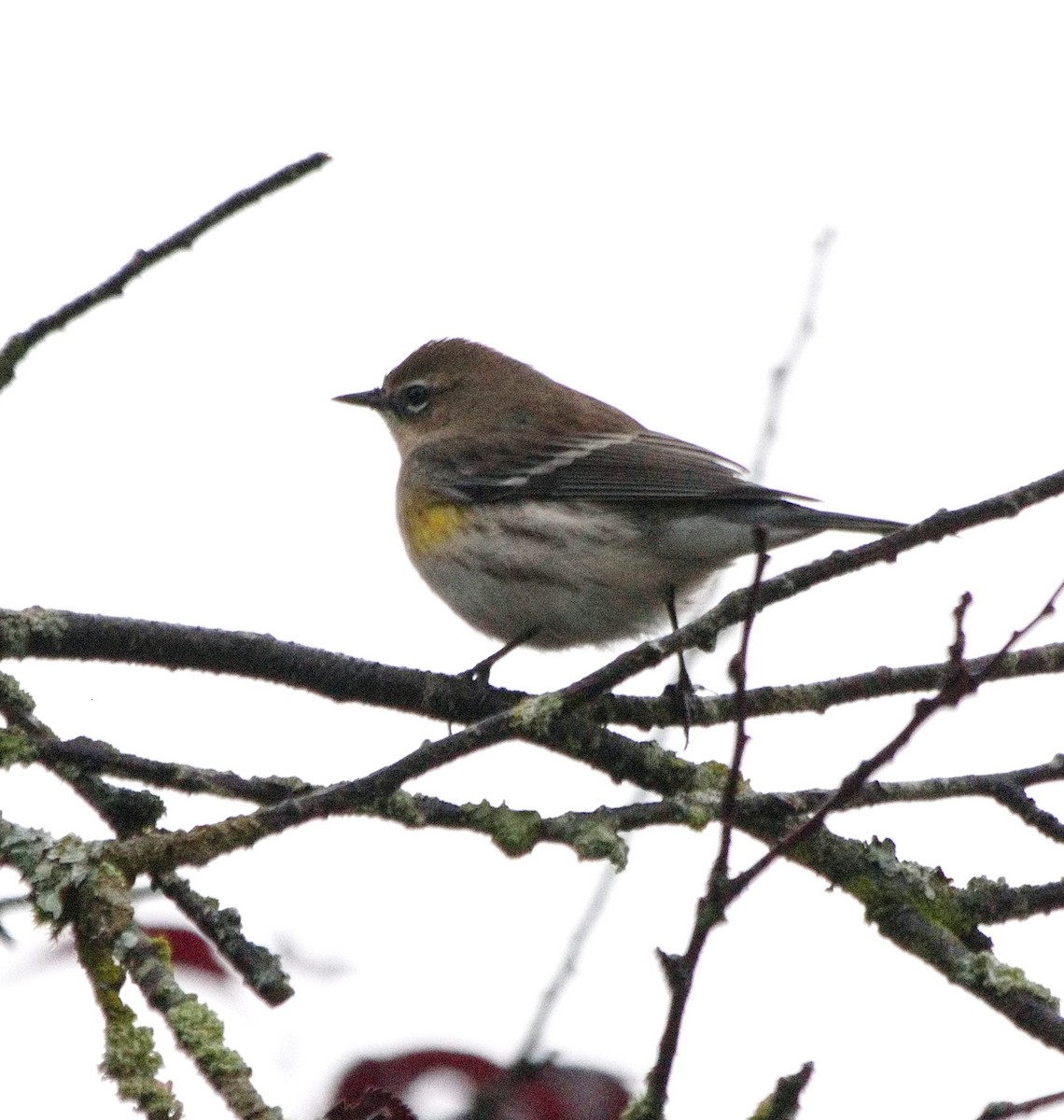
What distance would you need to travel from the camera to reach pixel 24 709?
13.9 ft

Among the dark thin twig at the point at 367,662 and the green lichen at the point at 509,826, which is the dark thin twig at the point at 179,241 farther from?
the green lichen at the point at 509,826

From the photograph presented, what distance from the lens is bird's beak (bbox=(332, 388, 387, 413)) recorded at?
31.4ft

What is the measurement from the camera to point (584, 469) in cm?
767

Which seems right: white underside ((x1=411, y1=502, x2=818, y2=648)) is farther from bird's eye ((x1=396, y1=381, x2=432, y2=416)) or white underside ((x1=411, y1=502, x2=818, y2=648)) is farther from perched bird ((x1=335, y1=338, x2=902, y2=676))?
bird's eye ((x1=396, y1=381, x2=432, y2=416))

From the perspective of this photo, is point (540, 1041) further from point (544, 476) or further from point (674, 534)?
point (544, 476)

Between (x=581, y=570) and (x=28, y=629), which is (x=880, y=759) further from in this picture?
(x=581, y=570)

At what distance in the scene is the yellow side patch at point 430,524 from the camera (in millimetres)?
7636

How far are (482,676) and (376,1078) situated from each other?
3.36 meters

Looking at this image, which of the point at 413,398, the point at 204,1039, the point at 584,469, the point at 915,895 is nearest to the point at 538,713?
the point at 204,1039

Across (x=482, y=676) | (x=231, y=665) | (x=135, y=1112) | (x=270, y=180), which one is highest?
(x=482, y=676)

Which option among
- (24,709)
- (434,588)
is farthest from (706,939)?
(434,588)

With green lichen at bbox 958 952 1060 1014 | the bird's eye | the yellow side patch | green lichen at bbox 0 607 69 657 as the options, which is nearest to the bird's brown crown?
the bird's eye

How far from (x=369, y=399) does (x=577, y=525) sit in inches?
108

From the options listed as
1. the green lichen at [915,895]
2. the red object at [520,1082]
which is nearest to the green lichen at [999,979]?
the green lichen at [915,895]
